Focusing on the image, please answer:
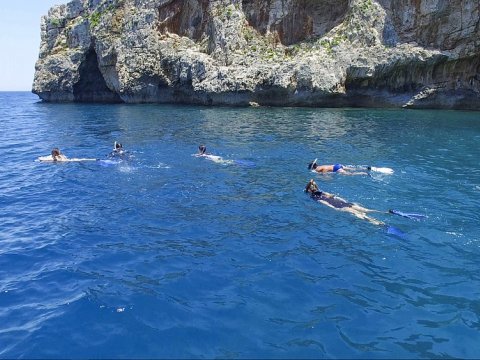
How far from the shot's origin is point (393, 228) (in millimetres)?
13516

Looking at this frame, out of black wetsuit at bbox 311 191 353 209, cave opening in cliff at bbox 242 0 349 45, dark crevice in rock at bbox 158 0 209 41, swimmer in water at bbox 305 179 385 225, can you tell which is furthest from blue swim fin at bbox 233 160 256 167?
dark crevice in rock at bbox 158 0 209 41

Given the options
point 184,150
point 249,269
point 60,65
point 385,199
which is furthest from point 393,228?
point 60,65

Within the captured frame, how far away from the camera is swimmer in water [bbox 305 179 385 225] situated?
48.9 feet

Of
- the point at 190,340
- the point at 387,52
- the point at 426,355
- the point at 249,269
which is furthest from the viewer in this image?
the point at 387,52

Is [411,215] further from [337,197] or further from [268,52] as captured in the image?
[268,52]

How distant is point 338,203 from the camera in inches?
629

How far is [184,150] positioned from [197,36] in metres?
36.0

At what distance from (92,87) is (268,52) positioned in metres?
31.9

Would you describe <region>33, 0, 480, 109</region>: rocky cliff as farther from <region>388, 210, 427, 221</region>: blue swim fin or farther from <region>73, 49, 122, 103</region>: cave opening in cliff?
<region>388, 210, 427, 221</region>: blue swim fin

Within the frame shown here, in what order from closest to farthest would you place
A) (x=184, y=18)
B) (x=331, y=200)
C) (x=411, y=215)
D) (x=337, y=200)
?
(x=411, y=215) → (x=337, y=200) → (x=331, y=200) → (x=184, y=18)

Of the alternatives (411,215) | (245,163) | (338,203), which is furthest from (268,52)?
(411,215)

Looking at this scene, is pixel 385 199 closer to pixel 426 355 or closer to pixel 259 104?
pixel 426 355

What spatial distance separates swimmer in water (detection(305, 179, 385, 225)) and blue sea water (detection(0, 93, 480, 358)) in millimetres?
292

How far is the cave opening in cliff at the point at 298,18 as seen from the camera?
5297cm
